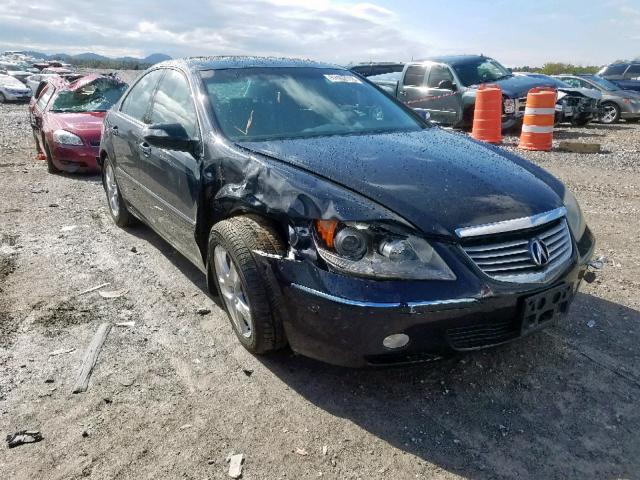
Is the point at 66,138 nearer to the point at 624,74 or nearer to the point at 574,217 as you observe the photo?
the point at 574,217

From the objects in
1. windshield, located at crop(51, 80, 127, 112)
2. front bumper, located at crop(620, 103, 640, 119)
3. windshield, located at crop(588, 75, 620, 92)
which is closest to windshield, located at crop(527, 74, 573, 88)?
windshield, located at crop(588, 75, 620, 92)

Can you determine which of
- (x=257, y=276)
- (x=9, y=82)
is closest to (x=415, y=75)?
(x=257, y=276)

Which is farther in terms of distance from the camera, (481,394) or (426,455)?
(481,394)

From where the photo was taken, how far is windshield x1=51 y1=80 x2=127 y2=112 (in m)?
9.38

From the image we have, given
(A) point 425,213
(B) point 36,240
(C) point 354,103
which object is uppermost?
(C) point 354,103

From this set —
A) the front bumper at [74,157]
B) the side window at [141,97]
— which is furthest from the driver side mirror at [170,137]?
the front bumper at [74,157]

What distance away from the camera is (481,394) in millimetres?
2691

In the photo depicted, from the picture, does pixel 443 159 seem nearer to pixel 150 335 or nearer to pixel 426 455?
pixel 426 455

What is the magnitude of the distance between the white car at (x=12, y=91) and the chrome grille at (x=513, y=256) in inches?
1131

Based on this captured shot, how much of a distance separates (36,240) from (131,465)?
12.2 ft

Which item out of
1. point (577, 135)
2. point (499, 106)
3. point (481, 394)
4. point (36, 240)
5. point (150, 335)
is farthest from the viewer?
point (577, 135)

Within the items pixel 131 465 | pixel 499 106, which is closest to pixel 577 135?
pixel 499 106

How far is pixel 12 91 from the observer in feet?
84.4

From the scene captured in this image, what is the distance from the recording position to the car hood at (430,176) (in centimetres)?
249
